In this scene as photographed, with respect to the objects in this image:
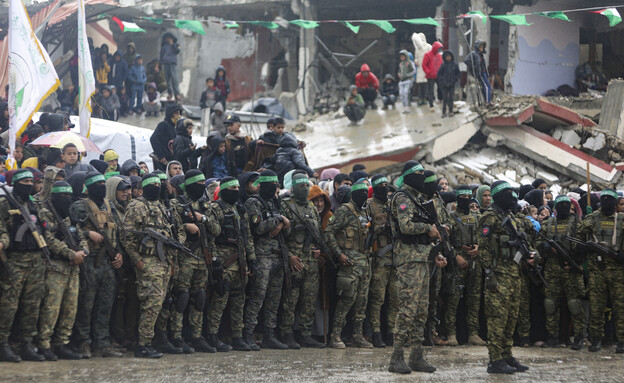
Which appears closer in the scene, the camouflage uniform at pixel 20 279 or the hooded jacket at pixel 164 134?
the camouflage uniform at pixel 20 279

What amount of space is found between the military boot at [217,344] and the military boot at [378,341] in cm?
171

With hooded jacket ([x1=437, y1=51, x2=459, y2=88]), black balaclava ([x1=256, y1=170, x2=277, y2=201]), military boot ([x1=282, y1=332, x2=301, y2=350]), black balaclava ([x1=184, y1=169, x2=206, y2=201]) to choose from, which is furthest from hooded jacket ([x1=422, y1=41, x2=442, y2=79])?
black balaclava ([x1=184, y1=169, x2=206, y2=201])

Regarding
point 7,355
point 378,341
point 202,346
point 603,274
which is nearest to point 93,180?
point 7,355

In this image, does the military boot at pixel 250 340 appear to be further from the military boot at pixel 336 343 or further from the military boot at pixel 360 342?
the military boot at pixel 360 342

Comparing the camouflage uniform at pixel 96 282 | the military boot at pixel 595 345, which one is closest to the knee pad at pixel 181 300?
the camouflage uniform at pixel 96 282

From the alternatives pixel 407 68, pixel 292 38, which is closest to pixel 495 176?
pixel 407 68

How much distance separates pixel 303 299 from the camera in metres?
9.20

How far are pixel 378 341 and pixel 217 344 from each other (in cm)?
185

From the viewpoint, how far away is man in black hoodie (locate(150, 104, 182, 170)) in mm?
12156

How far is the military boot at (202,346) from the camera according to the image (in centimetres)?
850

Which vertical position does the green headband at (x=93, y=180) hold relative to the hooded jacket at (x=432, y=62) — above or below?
below

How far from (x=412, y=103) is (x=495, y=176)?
372 centimetres

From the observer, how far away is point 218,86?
744 inches

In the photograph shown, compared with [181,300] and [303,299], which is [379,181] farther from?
[181,300]
